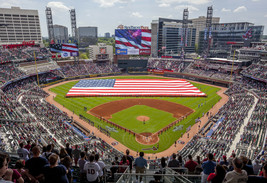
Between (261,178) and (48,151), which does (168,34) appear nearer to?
(48,151)

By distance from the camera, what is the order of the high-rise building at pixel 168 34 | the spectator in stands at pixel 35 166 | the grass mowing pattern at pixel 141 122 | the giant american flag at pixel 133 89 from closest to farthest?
1. the spectator in stands at pixel 35 166
2. the grass mowing pattern at pixel 141 122
3. the giant american flag at pixel 133 89
4. the high-rise building at pixel 168 34

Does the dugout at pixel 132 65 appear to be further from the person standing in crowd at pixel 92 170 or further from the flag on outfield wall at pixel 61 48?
the person standing in crowd at pixel 92 170

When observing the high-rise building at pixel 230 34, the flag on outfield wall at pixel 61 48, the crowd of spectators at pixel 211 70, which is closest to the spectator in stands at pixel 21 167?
the crowd of spectators at pixel 211 70

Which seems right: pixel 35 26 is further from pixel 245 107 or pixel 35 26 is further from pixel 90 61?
pixel 245 107

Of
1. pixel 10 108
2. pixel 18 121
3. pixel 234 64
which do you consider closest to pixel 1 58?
pixel 10 108

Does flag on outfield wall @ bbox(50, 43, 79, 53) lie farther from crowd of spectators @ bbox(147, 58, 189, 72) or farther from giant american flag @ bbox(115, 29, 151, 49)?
crowd of spectators @ bbox(147, 58, 189, 72)

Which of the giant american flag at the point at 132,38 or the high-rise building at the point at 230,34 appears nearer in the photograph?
the giant american flag at the point at 132,38
